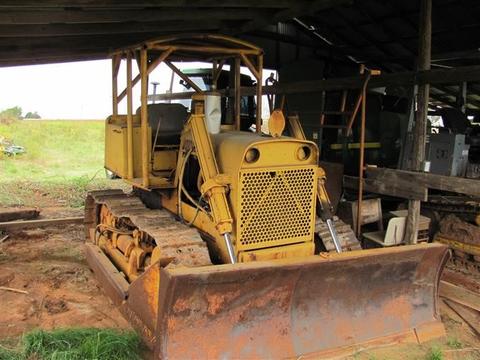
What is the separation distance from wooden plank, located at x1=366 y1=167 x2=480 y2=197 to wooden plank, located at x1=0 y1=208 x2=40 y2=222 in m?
5.52

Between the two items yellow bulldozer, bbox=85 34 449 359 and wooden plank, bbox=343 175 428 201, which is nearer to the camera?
yellow bulldozer, bbox=85 34 449 359

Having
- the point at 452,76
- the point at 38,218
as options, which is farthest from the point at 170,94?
the point at 452,76

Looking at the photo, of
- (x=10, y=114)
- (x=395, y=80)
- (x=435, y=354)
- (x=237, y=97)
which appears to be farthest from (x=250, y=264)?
(x=10, y=114)

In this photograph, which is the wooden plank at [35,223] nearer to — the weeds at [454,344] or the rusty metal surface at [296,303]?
the rusty metal surface at [296,303]

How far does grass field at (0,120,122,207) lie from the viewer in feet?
33.2

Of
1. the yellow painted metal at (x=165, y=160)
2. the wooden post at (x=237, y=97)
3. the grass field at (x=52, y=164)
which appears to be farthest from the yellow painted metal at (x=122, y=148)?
the grass field at (x=52, y=164)

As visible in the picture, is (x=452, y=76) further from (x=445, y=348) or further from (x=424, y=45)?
(x=445, y=348)

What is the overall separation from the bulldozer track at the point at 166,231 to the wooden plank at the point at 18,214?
10.5ft

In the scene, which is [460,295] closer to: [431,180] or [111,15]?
[431,180]

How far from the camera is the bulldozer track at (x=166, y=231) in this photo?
3559 mm

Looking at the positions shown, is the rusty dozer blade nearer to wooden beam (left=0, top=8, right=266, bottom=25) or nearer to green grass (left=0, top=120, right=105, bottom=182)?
wooden beam (left=0, top=8, right=266, bottom=25)

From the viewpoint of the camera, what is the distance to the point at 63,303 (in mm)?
4660

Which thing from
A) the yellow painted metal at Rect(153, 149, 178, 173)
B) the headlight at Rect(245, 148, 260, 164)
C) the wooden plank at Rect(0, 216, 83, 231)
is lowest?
the wooden plank at Rect(0, 216, 83, 231)

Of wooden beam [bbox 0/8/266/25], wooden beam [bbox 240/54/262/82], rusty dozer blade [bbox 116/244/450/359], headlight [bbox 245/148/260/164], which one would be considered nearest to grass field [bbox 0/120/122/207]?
wooden beam [bbox 0/8/266/25]
